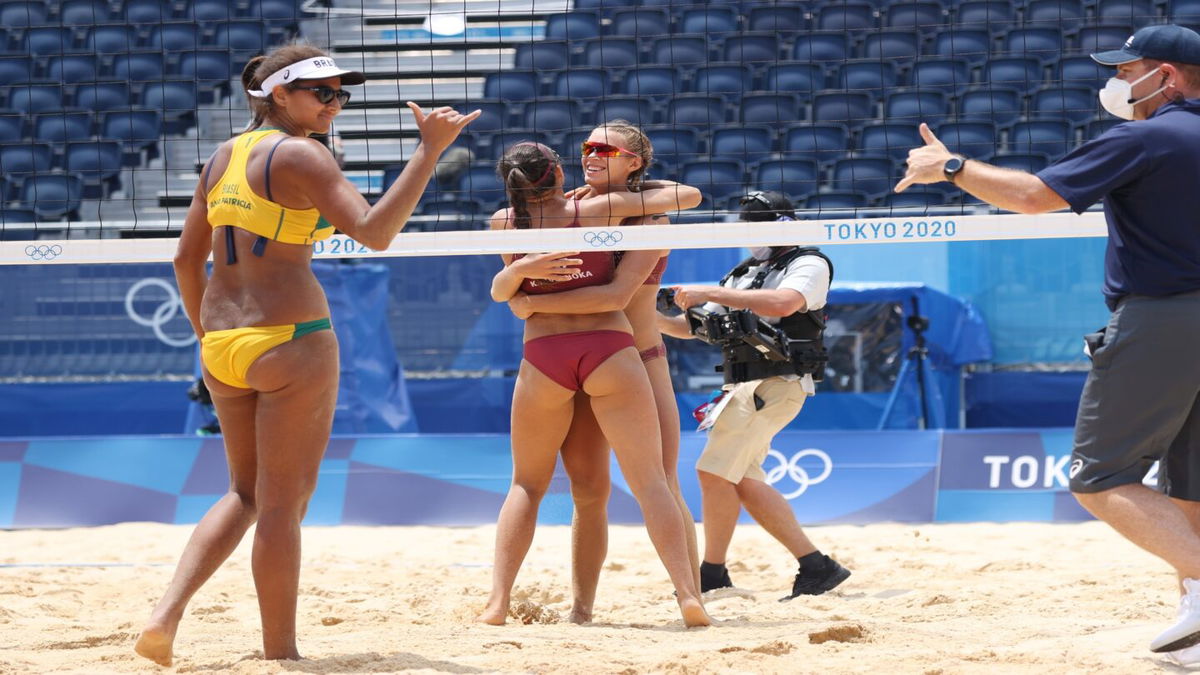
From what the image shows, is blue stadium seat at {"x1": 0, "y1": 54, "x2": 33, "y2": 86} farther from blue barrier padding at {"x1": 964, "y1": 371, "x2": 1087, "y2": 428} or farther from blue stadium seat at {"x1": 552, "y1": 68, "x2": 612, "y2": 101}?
blue barrier padding at {"x1": 964, "y1": 371, "x2": 1087, "y2": 428}

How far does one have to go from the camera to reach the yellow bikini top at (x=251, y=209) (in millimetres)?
3609

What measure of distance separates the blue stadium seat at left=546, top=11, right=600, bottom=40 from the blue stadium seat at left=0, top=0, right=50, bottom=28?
4.83 metres


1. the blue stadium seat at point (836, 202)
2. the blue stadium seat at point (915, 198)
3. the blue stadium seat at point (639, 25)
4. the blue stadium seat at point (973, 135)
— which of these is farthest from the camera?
the blue stadium seat at point (639, 25)

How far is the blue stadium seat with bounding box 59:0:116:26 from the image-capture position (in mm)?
12750

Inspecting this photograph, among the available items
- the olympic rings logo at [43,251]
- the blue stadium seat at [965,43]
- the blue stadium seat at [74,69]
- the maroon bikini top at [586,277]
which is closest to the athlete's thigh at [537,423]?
the maroon bikini top at [586,277]

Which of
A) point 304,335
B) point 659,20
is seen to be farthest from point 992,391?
point 304,335

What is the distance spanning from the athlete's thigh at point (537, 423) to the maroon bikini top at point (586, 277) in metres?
0.26

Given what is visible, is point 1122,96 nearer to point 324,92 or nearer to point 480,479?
point 324,92

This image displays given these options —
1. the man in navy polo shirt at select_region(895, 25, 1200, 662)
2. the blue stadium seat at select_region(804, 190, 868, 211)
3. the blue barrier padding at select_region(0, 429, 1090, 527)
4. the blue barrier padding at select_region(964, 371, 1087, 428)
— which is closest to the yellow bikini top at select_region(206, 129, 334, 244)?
the man in navy polo shirt at select_region(895, 25, 1200, 662)

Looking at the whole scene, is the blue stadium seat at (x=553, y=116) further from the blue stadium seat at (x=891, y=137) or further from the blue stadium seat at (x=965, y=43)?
the blue stadium seat at (x=965, y=43)

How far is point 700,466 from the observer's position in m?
5.59

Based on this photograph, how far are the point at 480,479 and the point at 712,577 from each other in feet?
8.76

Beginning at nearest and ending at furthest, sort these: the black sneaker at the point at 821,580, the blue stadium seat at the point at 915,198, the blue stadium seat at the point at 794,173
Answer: the black sneaker at the point at 821,580, the blue stadium seat at the point at 915,198, the blue stadium seat at the point at 794,173

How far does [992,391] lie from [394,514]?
169 inches
